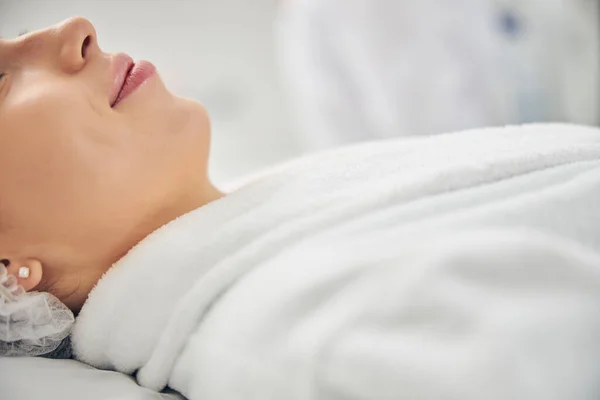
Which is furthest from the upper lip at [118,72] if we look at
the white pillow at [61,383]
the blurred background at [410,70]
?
the blurred background at [410,70]

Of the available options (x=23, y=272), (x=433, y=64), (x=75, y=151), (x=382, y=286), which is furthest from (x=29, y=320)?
(x=433, y=64)

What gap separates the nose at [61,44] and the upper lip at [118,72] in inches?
1.2

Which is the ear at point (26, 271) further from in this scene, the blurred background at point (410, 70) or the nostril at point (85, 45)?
the blurred background at point (410, 70)

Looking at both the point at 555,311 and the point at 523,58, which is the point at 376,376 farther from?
the point at 523,58

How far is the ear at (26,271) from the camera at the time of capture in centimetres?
52

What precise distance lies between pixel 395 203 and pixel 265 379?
169 mm

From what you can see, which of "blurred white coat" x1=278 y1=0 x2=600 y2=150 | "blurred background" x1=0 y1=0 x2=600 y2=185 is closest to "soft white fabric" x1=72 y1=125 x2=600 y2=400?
"blurred background" x1=0 y1=0 x2=600 y2=185

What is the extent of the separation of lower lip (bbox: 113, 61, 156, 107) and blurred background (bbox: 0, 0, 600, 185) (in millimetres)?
329

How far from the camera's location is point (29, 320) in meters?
0.52

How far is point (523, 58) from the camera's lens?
153 centimetres

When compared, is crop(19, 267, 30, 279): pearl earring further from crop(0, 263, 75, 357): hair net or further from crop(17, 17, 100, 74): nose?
crop(17, 17, 100, 74): nose

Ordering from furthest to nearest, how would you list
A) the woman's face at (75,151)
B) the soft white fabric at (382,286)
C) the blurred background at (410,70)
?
the blurred background at (410,70) < the woman's face at (75,151) < the soft white fabric at (382,286)

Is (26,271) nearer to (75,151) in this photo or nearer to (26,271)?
(26,271)

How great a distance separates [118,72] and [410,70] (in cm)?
97
